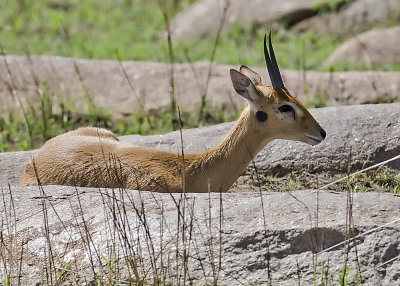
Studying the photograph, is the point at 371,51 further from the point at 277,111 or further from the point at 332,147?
the point at 277,111

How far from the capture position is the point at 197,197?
4957 mm

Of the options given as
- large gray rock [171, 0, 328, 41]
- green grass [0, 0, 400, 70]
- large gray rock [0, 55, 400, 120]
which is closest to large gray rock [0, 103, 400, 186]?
large gray rock [0, 55, 400, 120]

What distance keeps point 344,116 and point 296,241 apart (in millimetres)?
2797

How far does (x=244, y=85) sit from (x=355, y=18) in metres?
7.01

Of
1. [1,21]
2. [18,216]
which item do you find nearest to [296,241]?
[18,216]

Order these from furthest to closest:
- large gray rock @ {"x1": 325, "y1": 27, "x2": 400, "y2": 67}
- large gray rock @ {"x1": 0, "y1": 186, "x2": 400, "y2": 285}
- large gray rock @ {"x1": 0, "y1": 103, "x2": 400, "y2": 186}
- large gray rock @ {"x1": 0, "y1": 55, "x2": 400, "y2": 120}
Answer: large gray rock @ {"x1": 325, "y1": 27, "x2": 400, "y2": 67} < large gray rock @ {"x1": 0, "y1": 55, "x2": 400, "y2": 120} < large gray rock @ {"x1": 0, "y1": 103, "x2": 400, "y2": 186} < large gray rock @ {"x1": 0, "y1": 186, "x2": 400, "y2": 285}

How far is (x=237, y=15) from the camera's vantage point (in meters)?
12.8

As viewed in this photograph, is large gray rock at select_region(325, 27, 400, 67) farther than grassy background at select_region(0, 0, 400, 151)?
Yes

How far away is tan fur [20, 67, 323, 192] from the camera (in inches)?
225

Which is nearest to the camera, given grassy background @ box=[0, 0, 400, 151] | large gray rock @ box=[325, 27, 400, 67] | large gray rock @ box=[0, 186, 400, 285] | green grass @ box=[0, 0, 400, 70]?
large gray rock @ box=[0, 186, 400, 285]

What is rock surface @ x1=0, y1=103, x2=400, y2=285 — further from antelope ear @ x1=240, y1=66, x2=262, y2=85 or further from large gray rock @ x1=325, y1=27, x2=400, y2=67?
large gray rock @ x1=325, y1=27, x2=400, y2=67

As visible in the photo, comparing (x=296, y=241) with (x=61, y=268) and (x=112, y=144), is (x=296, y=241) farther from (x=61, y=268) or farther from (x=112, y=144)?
(x=112, y=144)

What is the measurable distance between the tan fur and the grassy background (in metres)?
2.35

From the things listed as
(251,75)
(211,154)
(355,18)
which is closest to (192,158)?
(211,154)
